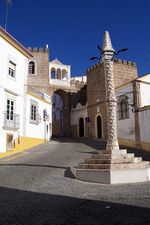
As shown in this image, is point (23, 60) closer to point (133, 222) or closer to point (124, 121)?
point (124, 121)

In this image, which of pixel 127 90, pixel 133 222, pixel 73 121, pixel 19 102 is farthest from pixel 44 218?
pixel 73 121

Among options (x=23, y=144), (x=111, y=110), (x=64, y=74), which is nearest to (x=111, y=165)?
(x=111, y=110)

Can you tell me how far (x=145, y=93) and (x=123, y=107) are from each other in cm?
225

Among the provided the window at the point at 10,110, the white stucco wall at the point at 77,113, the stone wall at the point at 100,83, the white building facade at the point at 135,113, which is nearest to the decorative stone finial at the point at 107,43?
the window at the point at 10,110

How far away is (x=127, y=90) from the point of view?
850 inches

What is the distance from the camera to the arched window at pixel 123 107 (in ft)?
70.7

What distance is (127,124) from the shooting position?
69.7ft

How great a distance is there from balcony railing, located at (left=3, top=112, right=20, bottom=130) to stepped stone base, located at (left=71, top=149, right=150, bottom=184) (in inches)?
353

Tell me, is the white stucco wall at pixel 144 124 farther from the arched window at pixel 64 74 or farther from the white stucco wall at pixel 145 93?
the arched window at pixel 64 74

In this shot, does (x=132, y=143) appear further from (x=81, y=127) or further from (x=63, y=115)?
(x=63, y=115)

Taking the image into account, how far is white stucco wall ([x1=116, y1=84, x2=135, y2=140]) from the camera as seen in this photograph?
67.9ft

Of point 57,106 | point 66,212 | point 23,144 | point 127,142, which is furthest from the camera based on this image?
point 57,106

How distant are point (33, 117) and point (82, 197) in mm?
15386

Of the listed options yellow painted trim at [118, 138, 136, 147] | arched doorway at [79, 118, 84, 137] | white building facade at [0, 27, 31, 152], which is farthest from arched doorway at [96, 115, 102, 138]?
white building facade at [0, 27, 31, 152]
